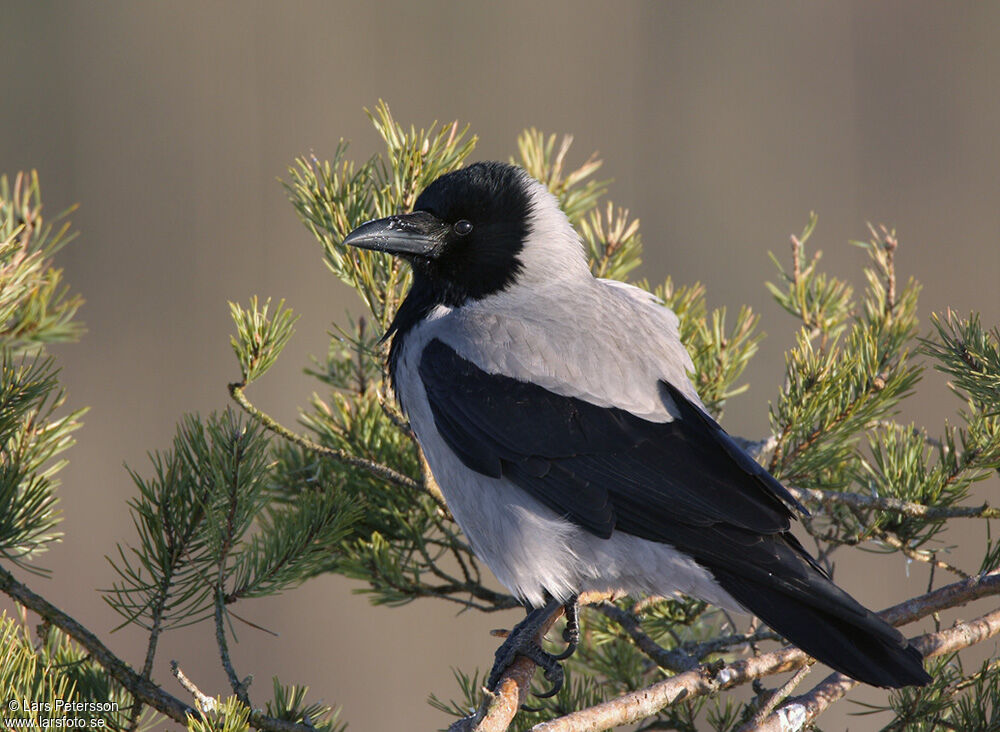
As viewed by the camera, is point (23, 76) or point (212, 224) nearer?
point (212, 224)

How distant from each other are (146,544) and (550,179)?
1.20m

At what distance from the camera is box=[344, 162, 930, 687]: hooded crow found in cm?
168

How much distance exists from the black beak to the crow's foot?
0.76 meters

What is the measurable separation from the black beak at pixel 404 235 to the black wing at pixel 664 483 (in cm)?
20

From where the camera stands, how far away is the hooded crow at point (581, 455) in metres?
1.68

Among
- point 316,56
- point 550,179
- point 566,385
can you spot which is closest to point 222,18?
point 316,56

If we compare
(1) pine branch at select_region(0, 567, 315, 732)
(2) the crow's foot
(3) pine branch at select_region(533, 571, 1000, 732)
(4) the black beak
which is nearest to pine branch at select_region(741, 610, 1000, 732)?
(3) pine branch at select_region(533, 571, 1000, 732)

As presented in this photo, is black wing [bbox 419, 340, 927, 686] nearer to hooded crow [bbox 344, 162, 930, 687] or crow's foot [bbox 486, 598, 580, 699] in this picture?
hooded crow [bbox 344, 162, 930, 687]

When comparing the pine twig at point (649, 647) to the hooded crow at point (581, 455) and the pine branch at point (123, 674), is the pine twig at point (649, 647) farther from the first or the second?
the pine branch at point (123, 674)

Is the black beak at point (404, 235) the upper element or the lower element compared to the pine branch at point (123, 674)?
upper

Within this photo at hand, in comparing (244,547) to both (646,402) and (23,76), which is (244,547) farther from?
(23,76)

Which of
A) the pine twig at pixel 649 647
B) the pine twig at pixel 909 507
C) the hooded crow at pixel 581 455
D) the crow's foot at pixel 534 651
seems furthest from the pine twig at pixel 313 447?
the pine twig at pixel 909 507

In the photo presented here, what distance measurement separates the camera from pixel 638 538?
5.88ft

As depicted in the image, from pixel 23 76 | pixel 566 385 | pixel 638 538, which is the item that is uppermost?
pixel 23 76
